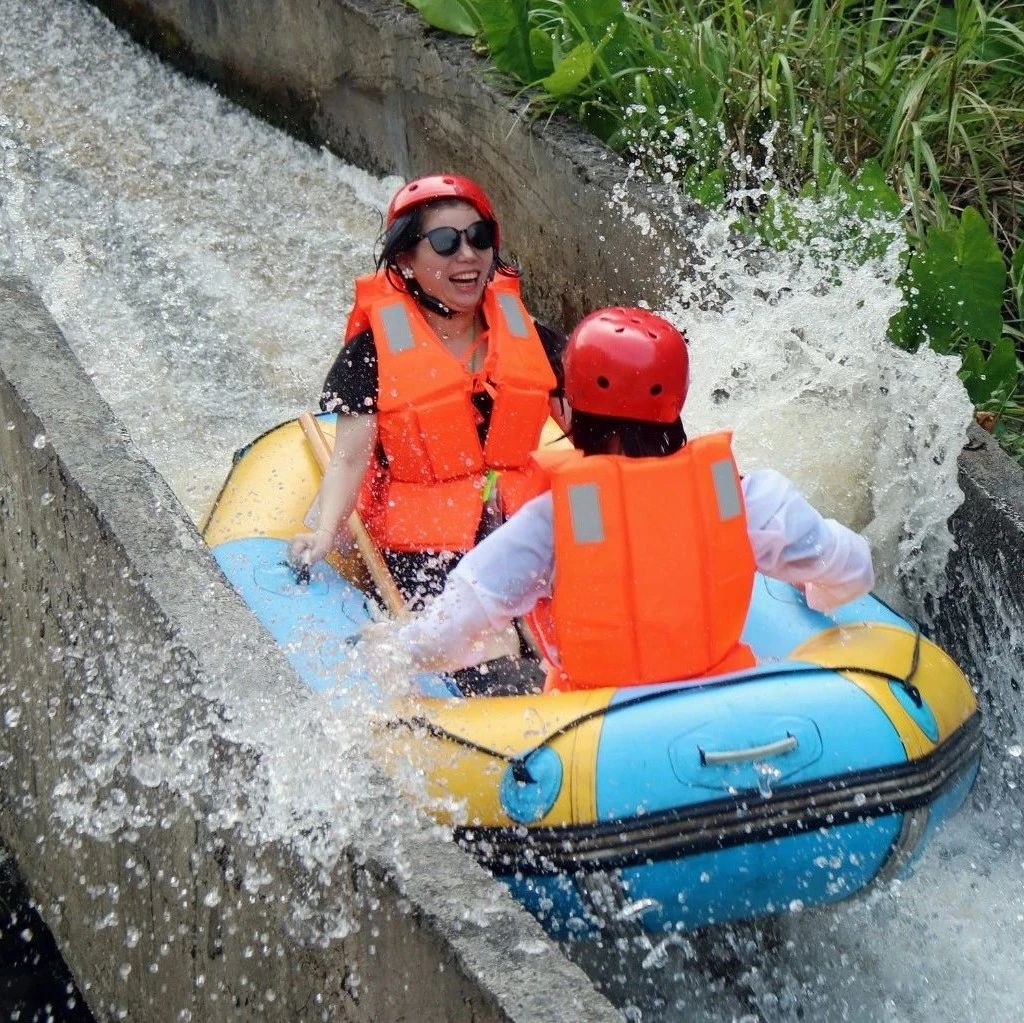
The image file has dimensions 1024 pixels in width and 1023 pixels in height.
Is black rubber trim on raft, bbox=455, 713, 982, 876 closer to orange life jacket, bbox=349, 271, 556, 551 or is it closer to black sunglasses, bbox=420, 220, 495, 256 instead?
orange life jacket, bbox=349, 271, 556, 551

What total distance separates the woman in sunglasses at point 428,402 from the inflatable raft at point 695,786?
725 mm

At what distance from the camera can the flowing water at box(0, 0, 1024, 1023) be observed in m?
3.17

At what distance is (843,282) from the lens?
14.7 feet

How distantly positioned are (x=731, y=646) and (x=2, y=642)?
183cm

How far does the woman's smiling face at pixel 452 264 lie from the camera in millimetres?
3635

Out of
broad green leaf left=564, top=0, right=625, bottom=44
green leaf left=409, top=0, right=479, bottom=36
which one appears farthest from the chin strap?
green leaf left=409, top=0, right=479, bottom=36

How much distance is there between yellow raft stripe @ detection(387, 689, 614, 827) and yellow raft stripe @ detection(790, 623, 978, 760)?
1.58 ft

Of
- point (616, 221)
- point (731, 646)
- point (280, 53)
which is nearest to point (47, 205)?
point (280, 53)

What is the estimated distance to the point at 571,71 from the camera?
18.4 feet

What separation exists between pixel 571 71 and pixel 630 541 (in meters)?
3.18

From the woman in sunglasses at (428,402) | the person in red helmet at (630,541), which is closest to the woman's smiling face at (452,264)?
the woman in sunglasses at (428,402)

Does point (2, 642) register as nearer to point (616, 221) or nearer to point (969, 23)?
point (616, 221)

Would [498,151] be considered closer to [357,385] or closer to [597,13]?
[597,13]

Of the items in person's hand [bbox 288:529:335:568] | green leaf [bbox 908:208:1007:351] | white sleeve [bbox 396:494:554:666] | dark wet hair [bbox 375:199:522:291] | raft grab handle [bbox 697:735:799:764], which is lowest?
person's hand [bbox 288:529:335:568]
